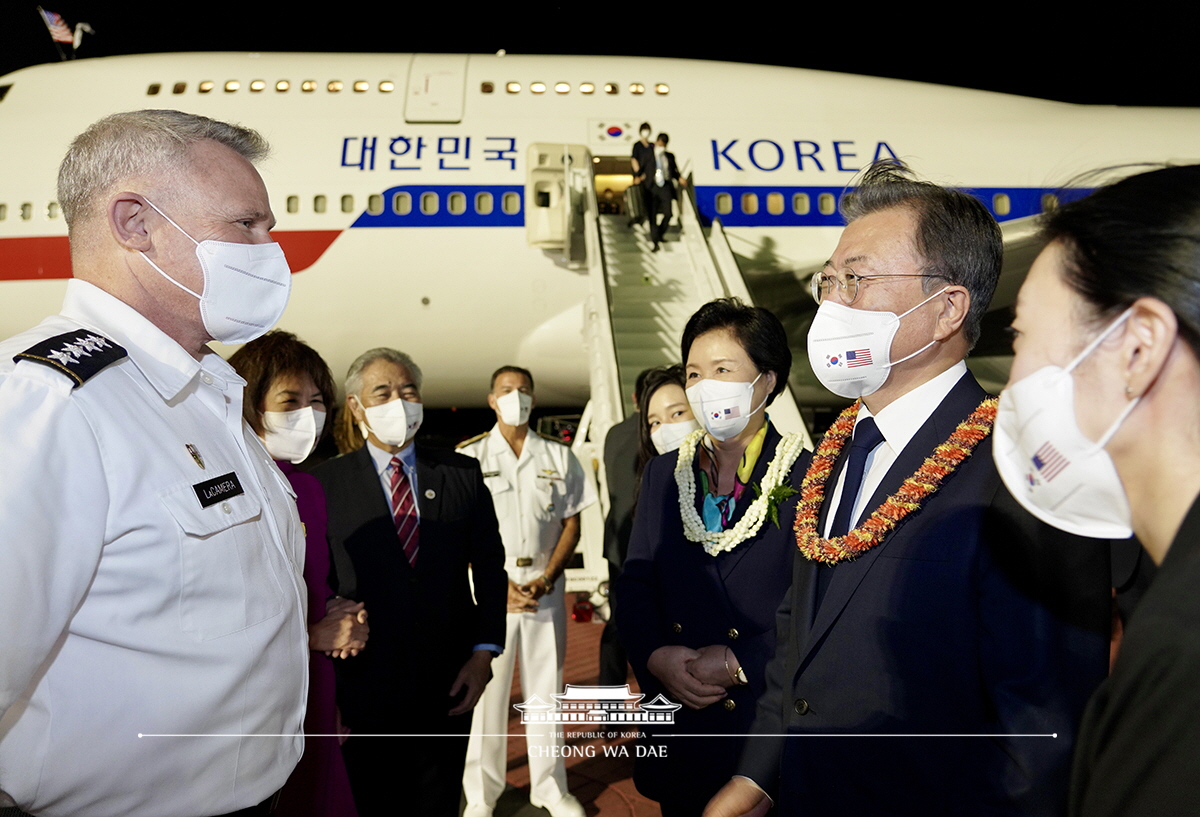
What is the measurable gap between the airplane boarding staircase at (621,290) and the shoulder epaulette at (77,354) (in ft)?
13.7

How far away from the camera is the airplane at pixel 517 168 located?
779 cm

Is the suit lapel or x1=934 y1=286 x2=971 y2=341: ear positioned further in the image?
x1=934 y1=286 x2=971 y2=341: ear

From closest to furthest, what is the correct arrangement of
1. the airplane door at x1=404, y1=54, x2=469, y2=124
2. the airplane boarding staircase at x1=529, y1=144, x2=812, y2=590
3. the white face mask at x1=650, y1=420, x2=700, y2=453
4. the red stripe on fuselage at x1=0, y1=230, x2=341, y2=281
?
the white face mask at x1=650, y1=420, x2=700, y2=453 → the airplane boarding staircase at x1=529, y1=144, x2=812, y2=590 → the red stripe on fuselage at x1=0, y1=230, x2=341, y2=281 → the airplane door at x1=404, y1=54, x2=469, y2=124

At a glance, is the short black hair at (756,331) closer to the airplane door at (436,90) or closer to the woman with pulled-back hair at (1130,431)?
the woman with pulled-back hair at (1130,431)

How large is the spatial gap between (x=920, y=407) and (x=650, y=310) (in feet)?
18.9

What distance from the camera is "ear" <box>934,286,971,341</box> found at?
1.39m

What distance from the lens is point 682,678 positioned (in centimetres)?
172

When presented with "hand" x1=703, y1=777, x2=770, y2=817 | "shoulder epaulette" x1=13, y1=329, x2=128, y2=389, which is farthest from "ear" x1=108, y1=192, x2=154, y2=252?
"hand" x1=703, y1=777, x2=770, y2=817

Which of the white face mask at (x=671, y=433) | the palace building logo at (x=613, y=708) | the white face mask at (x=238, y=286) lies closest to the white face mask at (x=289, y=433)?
the white face mask at (x=238, y=286)

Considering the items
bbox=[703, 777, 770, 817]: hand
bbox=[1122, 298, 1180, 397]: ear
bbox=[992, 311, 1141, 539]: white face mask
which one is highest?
bbox=[1122, 298, 1180, 397]: ear

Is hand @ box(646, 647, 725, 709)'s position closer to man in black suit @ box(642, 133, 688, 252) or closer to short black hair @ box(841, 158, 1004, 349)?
short black hair @ box(841, 158, 1004, 349)

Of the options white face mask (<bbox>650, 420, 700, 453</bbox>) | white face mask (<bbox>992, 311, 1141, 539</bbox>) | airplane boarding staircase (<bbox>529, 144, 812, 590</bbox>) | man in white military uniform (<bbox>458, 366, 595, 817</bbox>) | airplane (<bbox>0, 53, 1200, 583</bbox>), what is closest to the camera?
white face mask (<bbox>992, 311, 1141, 539</bbox>)

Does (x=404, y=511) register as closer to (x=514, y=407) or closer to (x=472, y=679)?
(x=472, y=679)

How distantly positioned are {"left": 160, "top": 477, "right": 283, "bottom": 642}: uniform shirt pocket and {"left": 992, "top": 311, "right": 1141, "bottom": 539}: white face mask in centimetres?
112
